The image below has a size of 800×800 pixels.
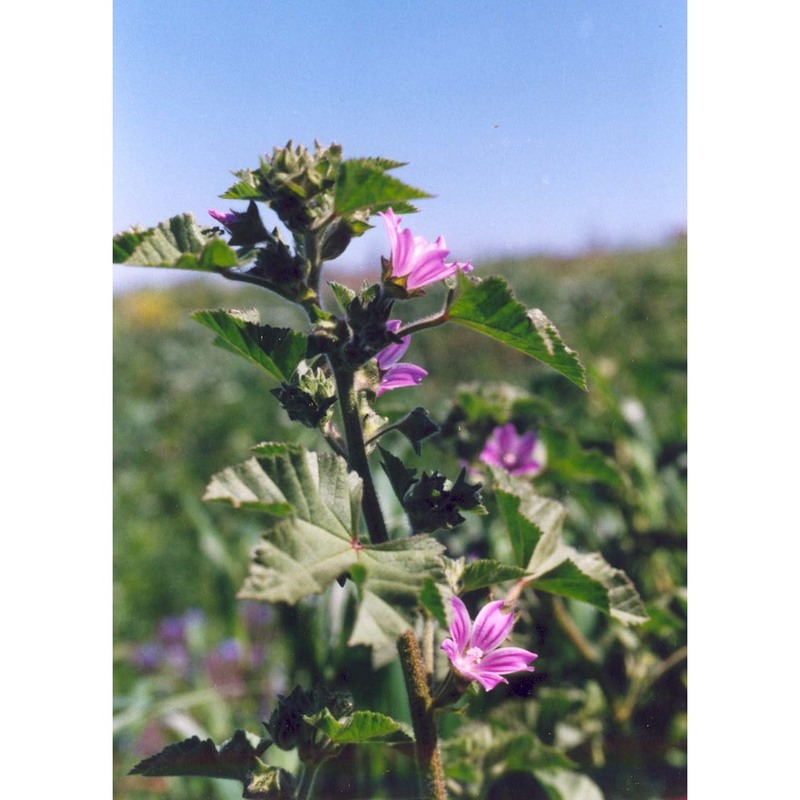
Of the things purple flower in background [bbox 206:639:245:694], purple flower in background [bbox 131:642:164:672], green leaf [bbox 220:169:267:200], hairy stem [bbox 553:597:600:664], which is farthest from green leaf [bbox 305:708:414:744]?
purple flower in background [bbox 131:642:164:672]

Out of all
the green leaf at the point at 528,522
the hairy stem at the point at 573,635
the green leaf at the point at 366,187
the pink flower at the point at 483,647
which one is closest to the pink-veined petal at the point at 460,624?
the pink flower at the point at 483,647

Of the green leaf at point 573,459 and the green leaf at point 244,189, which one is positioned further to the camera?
the green leaf at point 573,459

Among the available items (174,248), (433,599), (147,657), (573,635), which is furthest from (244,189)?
(147,657)

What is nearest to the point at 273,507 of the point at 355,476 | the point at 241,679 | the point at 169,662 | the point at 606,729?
the point at 355,476

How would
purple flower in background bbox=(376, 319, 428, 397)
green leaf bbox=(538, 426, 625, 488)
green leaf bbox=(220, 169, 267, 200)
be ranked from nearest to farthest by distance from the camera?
green leaf bbox=(220, 169, 267, 200) < purple flower in background bbox=(376, 319, 428, 397) < green leaf bbox=(538, 426, 625, 488)

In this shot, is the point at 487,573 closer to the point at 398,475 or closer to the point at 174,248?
the point at 398,475

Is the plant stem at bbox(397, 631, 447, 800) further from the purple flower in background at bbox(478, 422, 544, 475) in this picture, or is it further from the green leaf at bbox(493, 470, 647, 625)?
the purple flower in background at bbox(478, 422, 544, 475)

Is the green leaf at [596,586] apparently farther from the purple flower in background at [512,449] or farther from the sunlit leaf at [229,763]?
the purple flower in background at [512,449]
